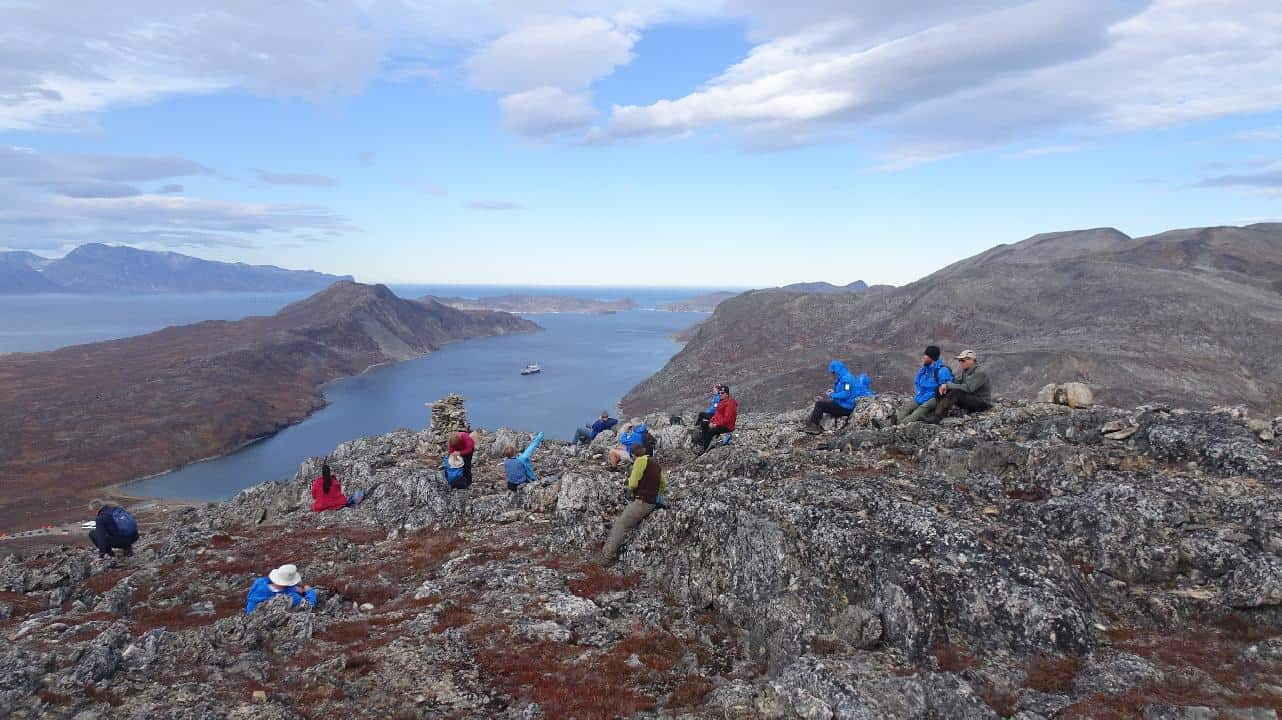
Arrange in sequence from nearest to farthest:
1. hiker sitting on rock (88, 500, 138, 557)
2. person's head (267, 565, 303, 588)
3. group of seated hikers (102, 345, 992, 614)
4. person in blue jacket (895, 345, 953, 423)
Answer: person's head (267, 565, 303, 588)
group of seated hikers (102, 345, 992, 614)
person in blue jacket (895, 345, 953, 423)
hiker sitting on rock (88, 500, 138, 557)

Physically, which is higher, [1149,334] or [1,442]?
[1149,334]

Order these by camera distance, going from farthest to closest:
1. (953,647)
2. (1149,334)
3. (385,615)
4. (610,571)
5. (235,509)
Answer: (1149,334) < (235,509) < (610,571) < (385,615) < (953,647)

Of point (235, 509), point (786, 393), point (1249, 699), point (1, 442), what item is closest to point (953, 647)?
point (1249, 699)

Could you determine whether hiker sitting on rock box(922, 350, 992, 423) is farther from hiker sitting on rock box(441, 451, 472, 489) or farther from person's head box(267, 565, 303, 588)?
person's head box(267, 565, 303, 588)

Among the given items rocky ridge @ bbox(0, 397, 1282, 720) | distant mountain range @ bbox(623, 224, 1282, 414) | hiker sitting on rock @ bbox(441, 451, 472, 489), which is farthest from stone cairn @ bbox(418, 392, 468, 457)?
distant mountain range @ bbox(623, 224, 1282, 414)

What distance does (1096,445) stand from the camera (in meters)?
18.0

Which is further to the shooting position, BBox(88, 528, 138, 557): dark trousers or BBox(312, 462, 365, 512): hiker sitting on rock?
BBox(312, 462, 365, 512): hiker sitting on rock

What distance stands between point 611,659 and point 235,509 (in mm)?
28097

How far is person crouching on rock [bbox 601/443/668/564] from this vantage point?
665 inches

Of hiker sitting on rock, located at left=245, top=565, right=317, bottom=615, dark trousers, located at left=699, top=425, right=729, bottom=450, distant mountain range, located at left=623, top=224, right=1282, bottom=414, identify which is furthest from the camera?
distant mountain range, located at left=623, top=224, right=1282, bottom=414

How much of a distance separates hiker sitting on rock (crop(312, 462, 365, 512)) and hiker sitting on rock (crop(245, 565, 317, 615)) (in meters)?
11.0

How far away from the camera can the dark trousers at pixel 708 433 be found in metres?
24.7

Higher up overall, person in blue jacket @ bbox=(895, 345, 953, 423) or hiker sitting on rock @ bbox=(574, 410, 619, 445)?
person in blue jacket @ bbox=(895, 345, 953, 423)

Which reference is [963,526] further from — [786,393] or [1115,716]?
[786,393]
